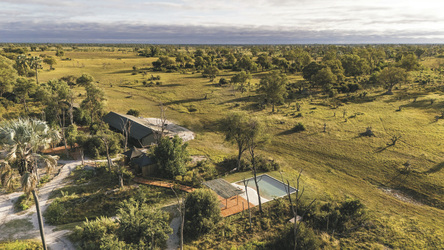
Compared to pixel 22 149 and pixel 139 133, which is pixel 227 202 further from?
pixel 139 133

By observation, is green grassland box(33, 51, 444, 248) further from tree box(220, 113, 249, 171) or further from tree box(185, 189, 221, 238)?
tree box(185, 189, 221, 238)

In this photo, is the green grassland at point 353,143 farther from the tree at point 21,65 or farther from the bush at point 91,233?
the tree at point 21,65

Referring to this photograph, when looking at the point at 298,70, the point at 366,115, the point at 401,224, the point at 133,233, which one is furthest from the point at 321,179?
the point at 298,70

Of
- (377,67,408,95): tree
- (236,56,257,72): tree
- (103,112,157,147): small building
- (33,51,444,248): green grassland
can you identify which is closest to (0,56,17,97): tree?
(33,51,444,248): green grassland

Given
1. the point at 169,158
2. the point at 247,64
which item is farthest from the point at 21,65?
the point at 247,64

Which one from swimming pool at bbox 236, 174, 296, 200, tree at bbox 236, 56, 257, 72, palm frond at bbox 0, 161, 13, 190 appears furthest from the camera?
tree at bbox 236, 56, 257, 72

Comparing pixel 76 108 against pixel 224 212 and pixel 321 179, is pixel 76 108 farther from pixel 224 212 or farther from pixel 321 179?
pixel 321 179
